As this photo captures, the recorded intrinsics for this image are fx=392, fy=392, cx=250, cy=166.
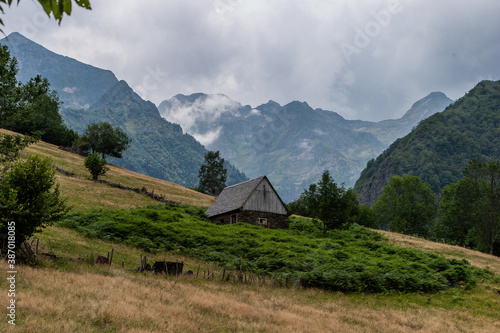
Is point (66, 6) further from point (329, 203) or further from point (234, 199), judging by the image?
point (234, 199)

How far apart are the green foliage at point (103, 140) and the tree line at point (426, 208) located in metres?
50.3

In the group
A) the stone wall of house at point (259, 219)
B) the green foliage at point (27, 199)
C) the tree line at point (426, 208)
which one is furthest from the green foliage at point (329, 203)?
the green foliage at point (27, 199)

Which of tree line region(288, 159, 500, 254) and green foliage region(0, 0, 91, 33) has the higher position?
tree line region(288, 159, 500, 254)

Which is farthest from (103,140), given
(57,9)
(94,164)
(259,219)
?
(57,9)

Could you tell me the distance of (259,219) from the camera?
55.8 m

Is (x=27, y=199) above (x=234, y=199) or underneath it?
underneath

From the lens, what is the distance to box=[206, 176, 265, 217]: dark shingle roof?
183ft

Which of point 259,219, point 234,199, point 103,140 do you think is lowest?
point 259,219

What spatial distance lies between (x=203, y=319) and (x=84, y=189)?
45660 millimetres

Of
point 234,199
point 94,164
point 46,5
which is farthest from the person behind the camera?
point 94,164

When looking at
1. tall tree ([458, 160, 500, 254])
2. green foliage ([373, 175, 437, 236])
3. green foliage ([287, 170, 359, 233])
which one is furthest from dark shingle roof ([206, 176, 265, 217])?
green foliage ([373, 175, 437, 236])

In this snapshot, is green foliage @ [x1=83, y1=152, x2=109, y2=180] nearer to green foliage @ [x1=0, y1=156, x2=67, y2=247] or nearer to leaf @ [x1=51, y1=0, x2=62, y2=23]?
green foliage @ [x1=0, y1=156, x2=67, y2=247]

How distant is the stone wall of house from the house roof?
2.88 feet

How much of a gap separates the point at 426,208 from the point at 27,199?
93.4 metres
